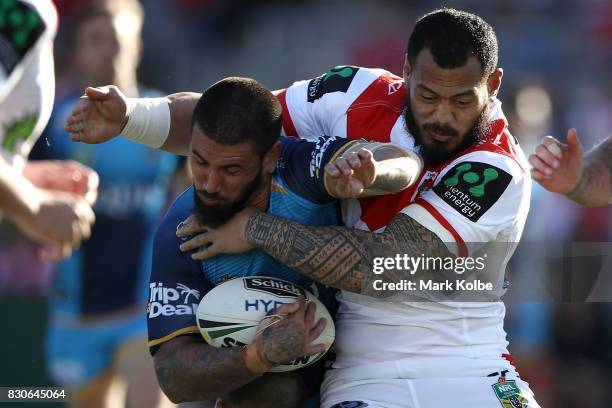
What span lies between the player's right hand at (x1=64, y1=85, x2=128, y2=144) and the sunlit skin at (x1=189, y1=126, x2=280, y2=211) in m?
0.51

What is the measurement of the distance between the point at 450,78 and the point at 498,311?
114 cm

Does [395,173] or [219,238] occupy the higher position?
[395,173]

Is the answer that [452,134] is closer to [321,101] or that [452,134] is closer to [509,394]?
[321,101]

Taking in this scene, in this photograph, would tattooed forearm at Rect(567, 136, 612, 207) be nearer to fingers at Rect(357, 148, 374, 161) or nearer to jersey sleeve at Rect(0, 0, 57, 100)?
fingers at Rect(357, 148, 374, 161)

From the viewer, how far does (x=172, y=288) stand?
499 cm

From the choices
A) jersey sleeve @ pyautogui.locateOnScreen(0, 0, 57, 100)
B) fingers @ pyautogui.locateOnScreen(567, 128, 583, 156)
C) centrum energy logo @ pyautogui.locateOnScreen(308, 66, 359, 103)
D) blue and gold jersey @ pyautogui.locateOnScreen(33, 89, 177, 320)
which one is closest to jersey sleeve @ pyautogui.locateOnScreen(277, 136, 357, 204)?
centrum energy logo @ pyautogui.locateOnScreen(308, 66, 359, 103)

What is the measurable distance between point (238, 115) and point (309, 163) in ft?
1.24

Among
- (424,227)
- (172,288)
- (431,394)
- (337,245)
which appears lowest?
(431,394)

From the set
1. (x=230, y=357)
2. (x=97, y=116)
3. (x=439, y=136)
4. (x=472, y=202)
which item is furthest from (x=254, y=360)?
(x=97, y=116)

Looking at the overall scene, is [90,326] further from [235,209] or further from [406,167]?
[406,167]

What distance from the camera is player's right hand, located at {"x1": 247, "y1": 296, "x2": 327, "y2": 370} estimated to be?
14.9 ft

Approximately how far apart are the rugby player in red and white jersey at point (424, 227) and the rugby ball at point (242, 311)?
17 centimetres

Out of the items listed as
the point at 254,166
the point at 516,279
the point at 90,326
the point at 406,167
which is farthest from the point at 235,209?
the point at 516,279

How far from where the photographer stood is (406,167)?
4719mm
